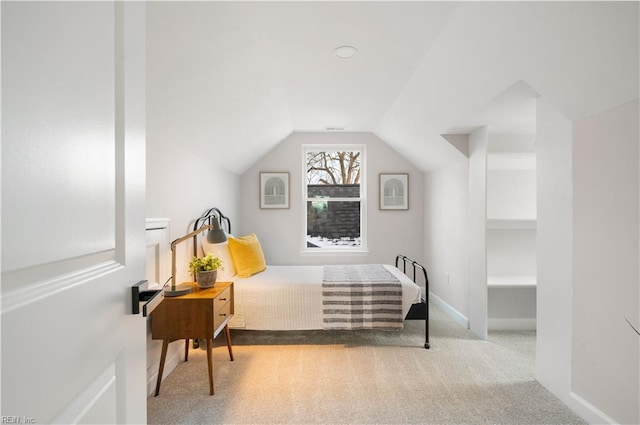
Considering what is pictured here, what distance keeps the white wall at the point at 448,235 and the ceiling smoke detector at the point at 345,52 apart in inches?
76.6

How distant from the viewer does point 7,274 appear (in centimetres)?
42

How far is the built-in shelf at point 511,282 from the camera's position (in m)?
3.31

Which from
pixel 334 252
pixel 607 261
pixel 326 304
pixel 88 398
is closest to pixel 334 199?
pixel 334 252

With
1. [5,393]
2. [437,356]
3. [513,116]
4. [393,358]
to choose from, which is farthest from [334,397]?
[513,116]

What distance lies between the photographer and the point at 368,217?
5094mm

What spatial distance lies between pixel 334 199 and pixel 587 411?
383 centimetres

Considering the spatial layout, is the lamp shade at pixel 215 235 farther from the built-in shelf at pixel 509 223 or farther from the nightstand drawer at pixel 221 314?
the built-in shelf at pixel 509 223

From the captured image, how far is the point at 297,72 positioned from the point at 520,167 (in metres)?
2.69

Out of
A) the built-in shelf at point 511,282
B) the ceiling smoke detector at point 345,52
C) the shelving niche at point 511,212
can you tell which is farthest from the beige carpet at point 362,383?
the ceiling smoke detector at point 345,52

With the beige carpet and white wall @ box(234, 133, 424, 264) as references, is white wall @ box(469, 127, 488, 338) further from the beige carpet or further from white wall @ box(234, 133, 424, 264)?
white wall @ box(234, 133, 424, 264)

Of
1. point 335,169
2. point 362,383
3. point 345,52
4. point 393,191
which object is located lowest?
point 362,383

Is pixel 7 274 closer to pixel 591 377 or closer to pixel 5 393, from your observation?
pixel 5 393

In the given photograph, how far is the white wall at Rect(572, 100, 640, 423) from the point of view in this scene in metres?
1.64

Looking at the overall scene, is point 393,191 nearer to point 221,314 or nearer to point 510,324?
point 510,324
